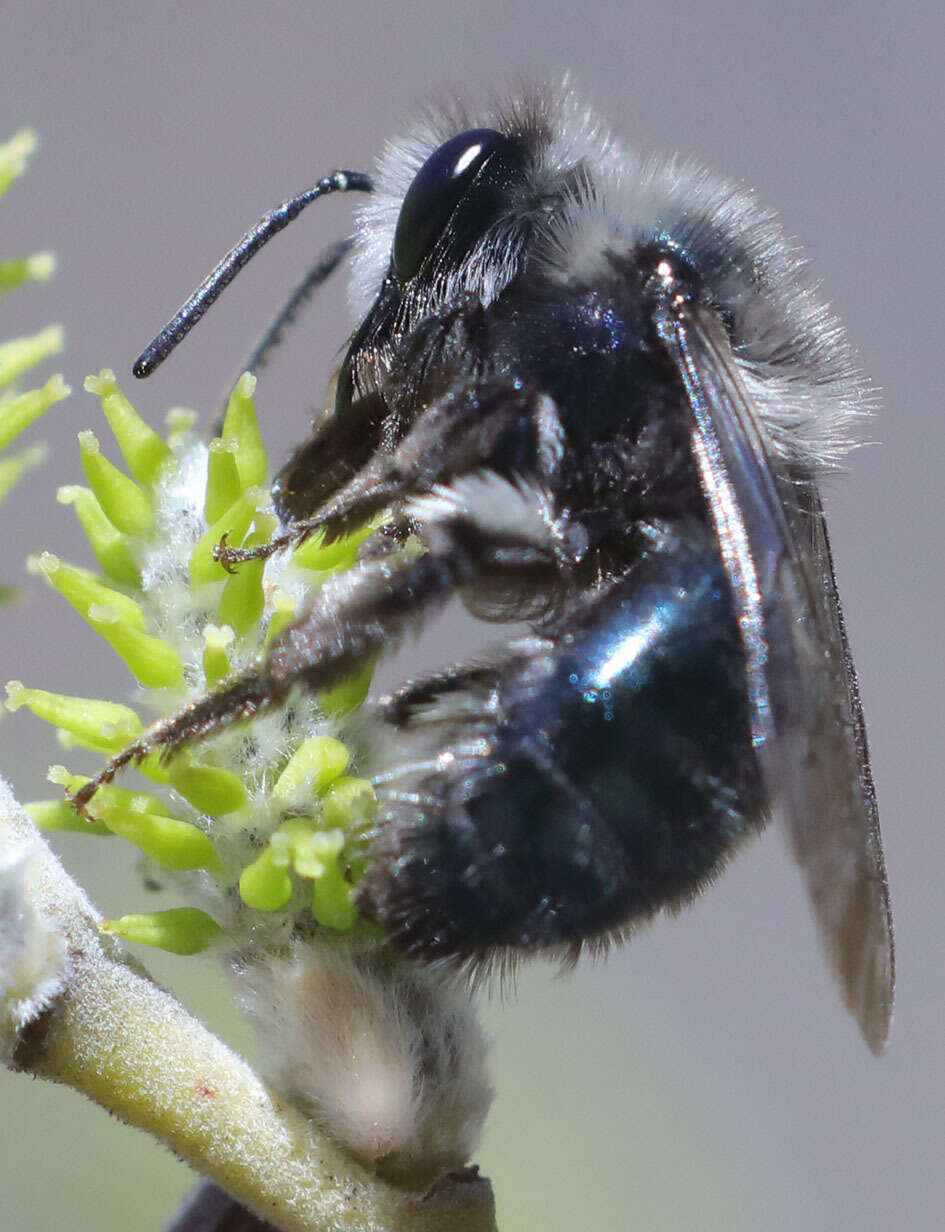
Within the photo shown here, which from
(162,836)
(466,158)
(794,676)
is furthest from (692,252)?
(162,836)

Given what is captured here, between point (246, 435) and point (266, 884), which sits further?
point (246, 435)

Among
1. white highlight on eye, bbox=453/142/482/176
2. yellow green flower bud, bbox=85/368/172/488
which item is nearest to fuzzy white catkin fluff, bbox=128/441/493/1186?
yellow green flower bud, bbox=85/368/172/488

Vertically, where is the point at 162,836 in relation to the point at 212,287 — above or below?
below

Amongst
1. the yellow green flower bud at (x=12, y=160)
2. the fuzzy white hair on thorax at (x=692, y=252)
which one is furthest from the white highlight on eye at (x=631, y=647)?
the yellow green flower bud at (x=12, y=160)

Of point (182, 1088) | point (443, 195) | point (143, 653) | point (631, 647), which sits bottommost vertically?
point (182, 1088)

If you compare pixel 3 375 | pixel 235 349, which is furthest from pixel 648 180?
pixel 235 349

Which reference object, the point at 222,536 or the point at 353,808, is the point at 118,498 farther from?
the point at 353,808
